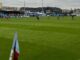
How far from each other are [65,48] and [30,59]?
3582 mm

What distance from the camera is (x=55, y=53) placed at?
1492 cm

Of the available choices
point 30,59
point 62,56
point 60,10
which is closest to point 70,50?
point 62,56

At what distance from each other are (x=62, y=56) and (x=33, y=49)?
2309mm

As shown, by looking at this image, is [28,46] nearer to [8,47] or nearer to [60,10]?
[8,47]

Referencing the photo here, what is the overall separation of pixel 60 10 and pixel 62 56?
148058 millimetres

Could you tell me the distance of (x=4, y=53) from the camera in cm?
1484

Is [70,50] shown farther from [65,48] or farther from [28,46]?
[28,46]

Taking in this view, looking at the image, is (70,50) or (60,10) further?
(60,10)

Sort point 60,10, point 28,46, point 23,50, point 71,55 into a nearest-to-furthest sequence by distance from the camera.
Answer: point 71,55 < point 23,50 < point 28,46 < point 60,10

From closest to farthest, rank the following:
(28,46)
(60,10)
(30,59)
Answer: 1. (30,59)
2. (28,46)
3. (60,10)

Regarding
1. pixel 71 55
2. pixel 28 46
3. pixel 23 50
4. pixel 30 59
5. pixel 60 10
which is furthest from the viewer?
pixel 60 10

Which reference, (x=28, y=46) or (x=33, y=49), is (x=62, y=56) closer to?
(x=33, y=49)

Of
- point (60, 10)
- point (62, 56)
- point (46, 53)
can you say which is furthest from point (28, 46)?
point (60, 10)

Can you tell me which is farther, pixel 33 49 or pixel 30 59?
pixel 33 49
